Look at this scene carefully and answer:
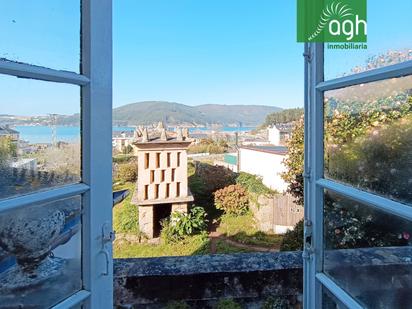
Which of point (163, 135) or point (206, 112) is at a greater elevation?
point (206, 112)

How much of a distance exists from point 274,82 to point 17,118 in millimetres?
9028

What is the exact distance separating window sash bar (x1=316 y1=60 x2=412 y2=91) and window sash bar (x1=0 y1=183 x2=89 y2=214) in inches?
24.9

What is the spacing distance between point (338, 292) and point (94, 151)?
0.67m

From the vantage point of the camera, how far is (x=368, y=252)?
2.18ft

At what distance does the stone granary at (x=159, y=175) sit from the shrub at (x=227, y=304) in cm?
440

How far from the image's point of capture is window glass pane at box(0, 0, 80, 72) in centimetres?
53

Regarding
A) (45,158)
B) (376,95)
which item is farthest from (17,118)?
(376,95)

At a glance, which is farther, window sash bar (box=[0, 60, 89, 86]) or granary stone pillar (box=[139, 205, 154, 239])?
granary stone pillar (box=[139, 205, 154, 239])

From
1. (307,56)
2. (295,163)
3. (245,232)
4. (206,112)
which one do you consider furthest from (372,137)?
(206,112)

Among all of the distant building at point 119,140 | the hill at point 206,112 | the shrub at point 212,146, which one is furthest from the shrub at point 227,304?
the shrub at point 212,146

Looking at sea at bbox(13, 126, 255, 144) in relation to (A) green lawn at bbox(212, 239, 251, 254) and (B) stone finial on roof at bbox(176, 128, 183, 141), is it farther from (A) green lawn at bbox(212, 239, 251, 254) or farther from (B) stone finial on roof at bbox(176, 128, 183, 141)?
(B) stone finial on roof at bbox(176, 128, 183, 141)

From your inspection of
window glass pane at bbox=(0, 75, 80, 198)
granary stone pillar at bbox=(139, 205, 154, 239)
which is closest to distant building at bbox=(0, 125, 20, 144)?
window glass pane at bbox=(0, 75, 80, 198)

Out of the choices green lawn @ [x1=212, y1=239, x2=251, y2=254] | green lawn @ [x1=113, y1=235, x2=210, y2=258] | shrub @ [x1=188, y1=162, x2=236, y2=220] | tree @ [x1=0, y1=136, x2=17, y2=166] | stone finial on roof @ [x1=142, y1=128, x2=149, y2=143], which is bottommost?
green lawn @ [x1=113, y1=235, x2=210, y2=258]

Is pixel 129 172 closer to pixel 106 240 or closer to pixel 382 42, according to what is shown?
pixel 106 240
